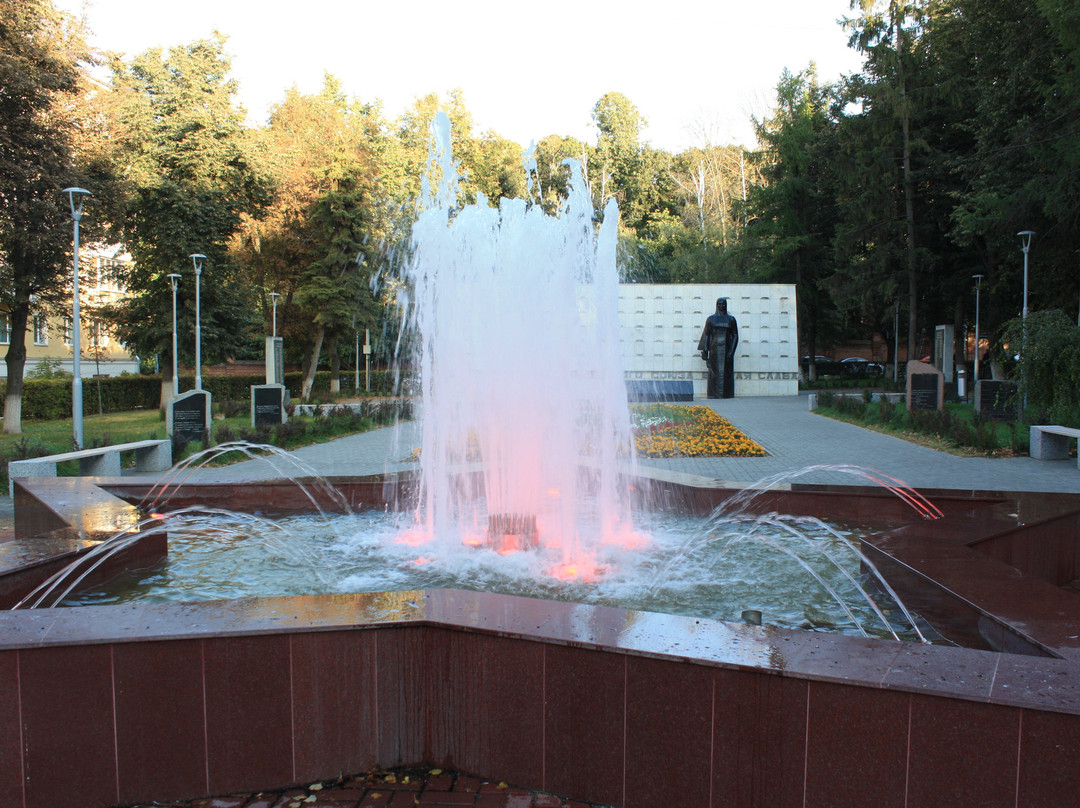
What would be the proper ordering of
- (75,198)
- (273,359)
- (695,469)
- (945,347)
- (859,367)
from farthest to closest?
(859,367) < (945,347) < (273,359) < (75,198) < (695,469)

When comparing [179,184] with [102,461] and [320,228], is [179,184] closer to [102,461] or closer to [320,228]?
[320,228]

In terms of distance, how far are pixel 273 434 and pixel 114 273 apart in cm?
1826

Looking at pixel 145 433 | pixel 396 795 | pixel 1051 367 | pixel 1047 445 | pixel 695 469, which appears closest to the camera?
pixel 396 795

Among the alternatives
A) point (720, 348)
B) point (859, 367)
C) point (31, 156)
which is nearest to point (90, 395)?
point (31, 156)

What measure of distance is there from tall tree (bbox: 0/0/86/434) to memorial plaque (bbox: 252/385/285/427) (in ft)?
22.1

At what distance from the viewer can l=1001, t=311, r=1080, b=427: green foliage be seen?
14.1 meters

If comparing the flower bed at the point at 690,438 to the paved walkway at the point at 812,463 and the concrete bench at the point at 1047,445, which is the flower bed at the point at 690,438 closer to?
the paved walkway at the point at 812,463

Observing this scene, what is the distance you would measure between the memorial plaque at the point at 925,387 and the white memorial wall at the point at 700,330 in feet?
43.3

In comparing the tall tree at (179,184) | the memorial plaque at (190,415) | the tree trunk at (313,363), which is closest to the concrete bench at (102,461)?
the memorial plaque at (190,415)

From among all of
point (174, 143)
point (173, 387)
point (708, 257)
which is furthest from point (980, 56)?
point (173, 387)

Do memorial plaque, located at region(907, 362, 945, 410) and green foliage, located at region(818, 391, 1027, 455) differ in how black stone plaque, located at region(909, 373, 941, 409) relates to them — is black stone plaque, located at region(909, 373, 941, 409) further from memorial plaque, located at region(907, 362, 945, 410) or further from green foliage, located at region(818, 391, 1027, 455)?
green foliage, located at region(818, 391, 1027, 455)

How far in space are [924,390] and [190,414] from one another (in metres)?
16.6

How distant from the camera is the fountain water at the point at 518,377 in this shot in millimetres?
7039

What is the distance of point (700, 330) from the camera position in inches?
1309
